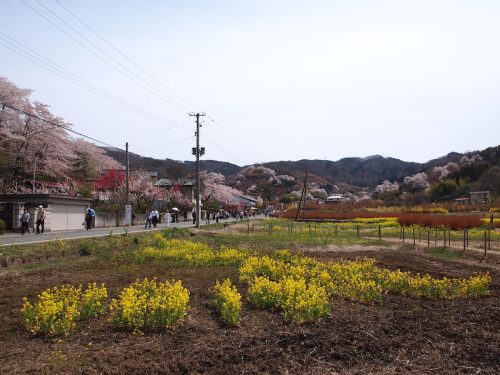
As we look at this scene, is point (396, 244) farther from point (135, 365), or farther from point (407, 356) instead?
A: point (135, 365)

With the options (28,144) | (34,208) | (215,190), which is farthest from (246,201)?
(34,208)

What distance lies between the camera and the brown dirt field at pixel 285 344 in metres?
5.42

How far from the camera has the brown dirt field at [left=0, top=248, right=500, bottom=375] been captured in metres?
5.42

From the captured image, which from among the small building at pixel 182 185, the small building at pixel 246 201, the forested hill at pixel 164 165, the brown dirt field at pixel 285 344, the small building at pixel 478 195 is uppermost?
the forested hill at pixel 164 165

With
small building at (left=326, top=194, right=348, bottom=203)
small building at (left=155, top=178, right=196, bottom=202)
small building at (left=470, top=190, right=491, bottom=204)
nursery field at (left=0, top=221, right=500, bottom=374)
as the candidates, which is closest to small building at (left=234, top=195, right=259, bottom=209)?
small building at (left=326, top=194, right=348, bottom=203)

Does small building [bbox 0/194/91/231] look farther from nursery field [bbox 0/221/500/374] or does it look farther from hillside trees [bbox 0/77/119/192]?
nursery field [bbox 0/221/500/374]

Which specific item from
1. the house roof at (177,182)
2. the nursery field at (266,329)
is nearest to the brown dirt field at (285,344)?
the nursery field at (266,329)

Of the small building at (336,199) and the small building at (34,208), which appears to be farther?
the small building at (336,199)

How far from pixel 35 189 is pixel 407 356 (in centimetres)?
3756

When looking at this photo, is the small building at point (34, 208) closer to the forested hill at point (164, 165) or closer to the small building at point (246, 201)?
the forested hill at point (164, 165)

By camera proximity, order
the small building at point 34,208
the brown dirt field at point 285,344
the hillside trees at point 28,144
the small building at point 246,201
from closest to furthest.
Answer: the brown dirt field at point 285,344, the small building at point 34,208, the hillside trees at point 28,144, the small building at point 246,201

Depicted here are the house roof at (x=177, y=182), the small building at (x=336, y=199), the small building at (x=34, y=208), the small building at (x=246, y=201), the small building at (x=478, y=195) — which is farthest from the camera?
the small building at (x=336, y=199)

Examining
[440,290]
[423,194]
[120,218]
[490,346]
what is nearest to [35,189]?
[120,218]

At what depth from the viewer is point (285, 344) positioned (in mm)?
6125
